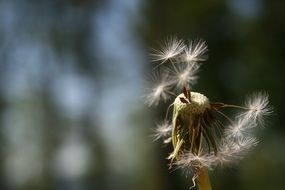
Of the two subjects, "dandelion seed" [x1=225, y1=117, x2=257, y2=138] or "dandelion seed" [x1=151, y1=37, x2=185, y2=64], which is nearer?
"dandelion seed" [x1=225, y1=117, x2=257, y2=138]

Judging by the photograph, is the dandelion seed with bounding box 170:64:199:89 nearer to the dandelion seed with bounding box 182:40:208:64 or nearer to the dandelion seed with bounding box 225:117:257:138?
the dandelion seed with bounding box 182:40:208:64

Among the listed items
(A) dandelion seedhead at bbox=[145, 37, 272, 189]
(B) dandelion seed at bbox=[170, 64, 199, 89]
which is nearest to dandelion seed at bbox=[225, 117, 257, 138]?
(A) dandelion seedhead at bbox=[145, 37, 272, 189]

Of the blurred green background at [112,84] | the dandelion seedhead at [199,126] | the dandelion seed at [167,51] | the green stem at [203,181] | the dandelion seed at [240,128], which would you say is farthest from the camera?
the blurred green background at [112,84]

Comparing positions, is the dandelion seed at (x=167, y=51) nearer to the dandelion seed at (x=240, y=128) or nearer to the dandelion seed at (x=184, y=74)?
the dandelion seed at (x=184, y=74)

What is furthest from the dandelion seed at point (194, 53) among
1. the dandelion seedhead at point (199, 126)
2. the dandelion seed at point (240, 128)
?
the dandelion seed at point (240, 128)

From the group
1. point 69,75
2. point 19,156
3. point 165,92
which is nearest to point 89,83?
point 69,75

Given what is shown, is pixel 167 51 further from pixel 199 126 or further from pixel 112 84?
pixel 112 84
